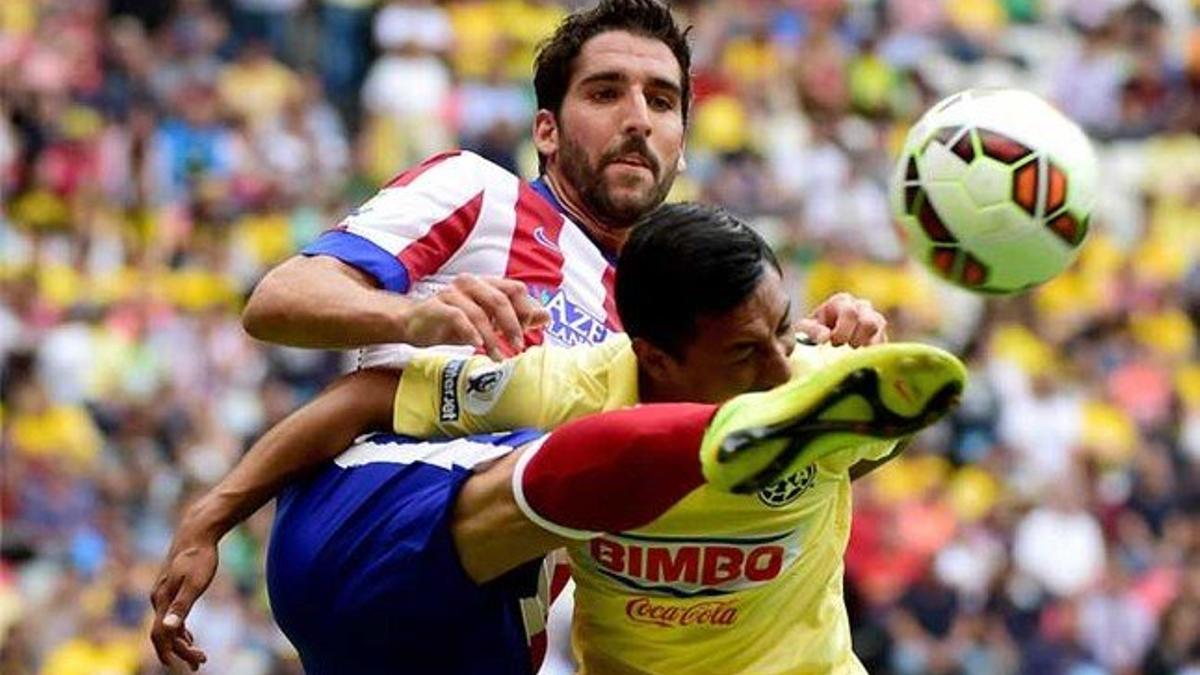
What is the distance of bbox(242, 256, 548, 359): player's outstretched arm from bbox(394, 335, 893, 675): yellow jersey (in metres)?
0.16

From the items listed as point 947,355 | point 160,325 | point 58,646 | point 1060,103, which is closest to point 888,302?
point 1060,103

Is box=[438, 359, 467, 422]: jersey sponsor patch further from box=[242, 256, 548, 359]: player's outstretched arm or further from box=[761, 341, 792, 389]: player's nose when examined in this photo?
box=[761, 341, 792, 389]: player's nose

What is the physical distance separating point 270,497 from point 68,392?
8.23 metres

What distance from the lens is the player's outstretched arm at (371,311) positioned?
5.49m

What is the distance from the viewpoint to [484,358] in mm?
5809

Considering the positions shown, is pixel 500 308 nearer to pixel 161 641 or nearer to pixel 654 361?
pixel 654 361

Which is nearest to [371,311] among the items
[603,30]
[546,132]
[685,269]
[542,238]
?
[685,269]

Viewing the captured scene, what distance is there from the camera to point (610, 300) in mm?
6535

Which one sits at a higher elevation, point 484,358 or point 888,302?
point 484,358

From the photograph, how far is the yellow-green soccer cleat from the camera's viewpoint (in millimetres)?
4871

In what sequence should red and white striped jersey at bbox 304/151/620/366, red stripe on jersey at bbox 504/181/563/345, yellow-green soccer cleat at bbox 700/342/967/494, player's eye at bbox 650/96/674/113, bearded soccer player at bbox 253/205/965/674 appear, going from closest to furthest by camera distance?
yellow-green soccer cleat at bbox 700/342/967/494 → bearded soccer player at bbox 253/205/965/674 → red and white striped jersey at bbox 304/151/620/366 → red stripe on jersey at bbox 504/181/563/345 → player's eye at bbox 650/96/674/113

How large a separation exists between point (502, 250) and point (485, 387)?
0.73 meters

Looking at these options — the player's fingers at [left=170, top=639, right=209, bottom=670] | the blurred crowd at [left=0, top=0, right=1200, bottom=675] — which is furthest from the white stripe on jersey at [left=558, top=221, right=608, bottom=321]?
the blurred crowd at [left=0, top=0, right=1200, bottom=675]

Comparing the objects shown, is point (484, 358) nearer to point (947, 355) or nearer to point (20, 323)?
point (947, 355)
